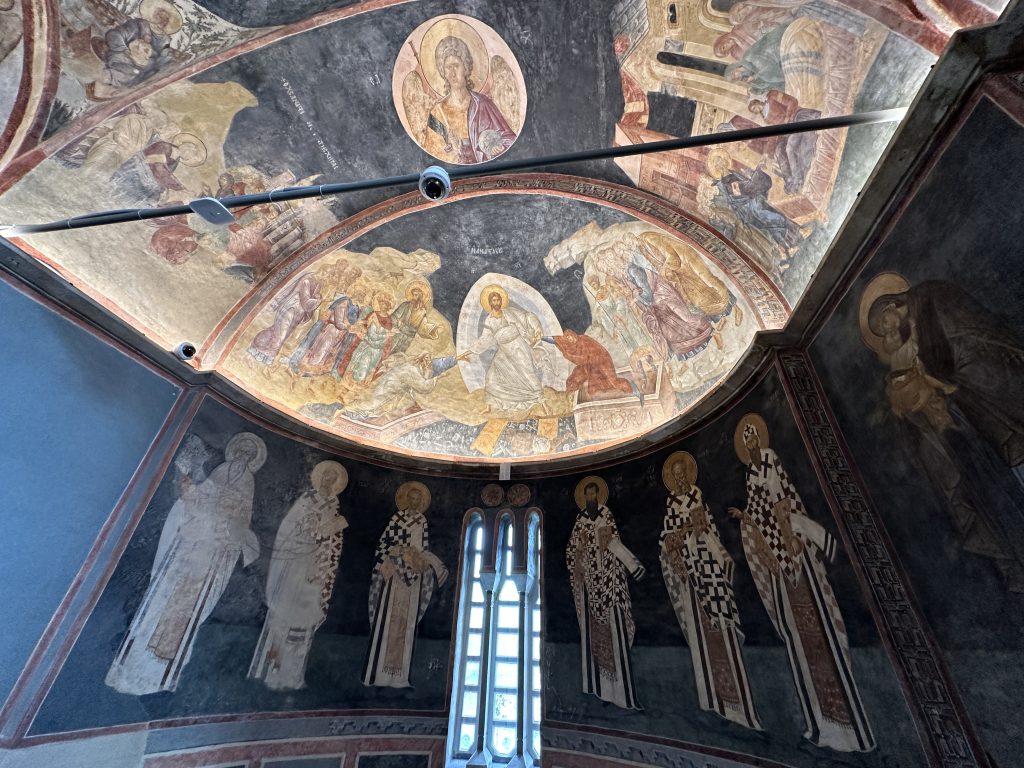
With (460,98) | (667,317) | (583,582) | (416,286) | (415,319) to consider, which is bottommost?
(583,582)

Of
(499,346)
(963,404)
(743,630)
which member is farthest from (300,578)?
(963,404)

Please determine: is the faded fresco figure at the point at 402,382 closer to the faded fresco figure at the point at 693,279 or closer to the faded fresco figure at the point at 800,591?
the faded fresco figure at the point at 693,279

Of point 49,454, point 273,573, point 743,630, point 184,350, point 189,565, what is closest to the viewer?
point 49,454

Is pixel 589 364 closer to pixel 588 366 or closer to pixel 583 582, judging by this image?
pixel 588 366

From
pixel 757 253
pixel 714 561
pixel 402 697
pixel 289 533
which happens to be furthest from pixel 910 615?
pixel 289 533

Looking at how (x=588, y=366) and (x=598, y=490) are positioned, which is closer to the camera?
(x=598, y=490)

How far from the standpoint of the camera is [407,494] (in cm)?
948

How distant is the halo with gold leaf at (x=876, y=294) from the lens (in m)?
4.00

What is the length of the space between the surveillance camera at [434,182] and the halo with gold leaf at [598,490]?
6455mm

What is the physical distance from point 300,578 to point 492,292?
6230mm

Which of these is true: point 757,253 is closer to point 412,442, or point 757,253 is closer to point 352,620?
point 412,442

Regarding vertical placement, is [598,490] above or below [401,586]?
above

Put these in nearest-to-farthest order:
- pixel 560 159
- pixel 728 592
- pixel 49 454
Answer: pixel 560 159, pixel 49 454, pixel 728 592

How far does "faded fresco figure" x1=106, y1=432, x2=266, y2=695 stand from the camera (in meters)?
6.22
